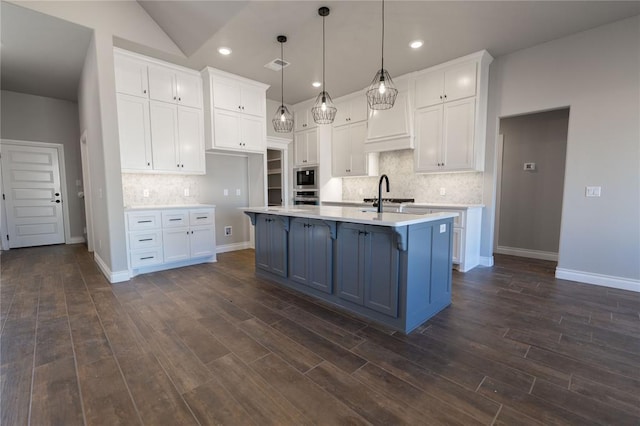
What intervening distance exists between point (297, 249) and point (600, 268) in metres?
3.64

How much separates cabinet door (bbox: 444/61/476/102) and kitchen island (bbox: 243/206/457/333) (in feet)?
7.50

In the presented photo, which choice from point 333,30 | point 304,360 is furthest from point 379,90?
point 304,360

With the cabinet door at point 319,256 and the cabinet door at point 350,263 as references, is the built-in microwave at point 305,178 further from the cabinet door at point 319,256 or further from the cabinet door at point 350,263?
the cabinet door at point 350,263

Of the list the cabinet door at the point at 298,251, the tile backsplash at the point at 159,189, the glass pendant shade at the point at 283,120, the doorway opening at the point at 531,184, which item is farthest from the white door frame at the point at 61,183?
the doorway opening at the point at 531,184

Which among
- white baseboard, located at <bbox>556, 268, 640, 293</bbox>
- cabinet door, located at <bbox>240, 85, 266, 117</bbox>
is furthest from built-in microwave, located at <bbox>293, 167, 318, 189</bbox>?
white baseboard, located at <bbox>556, 268, 640, 293</bbox>

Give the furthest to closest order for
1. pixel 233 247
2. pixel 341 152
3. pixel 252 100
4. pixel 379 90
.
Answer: pixel 341 152 → pixel 233 247 → pixel 252 100 → pixel 379 90

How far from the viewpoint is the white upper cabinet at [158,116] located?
12.7ft

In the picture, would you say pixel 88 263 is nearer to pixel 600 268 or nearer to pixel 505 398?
pixel 505 398

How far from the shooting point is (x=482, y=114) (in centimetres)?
405

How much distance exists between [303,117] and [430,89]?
2.63m

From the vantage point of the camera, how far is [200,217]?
14.6 ft

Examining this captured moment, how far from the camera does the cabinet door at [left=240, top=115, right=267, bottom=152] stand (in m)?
4.90

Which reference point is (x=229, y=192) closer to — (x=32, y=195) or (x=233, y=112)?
(x=233, y=112)

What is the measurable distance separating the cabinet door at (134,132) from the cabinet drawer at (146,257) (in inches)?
46.1
